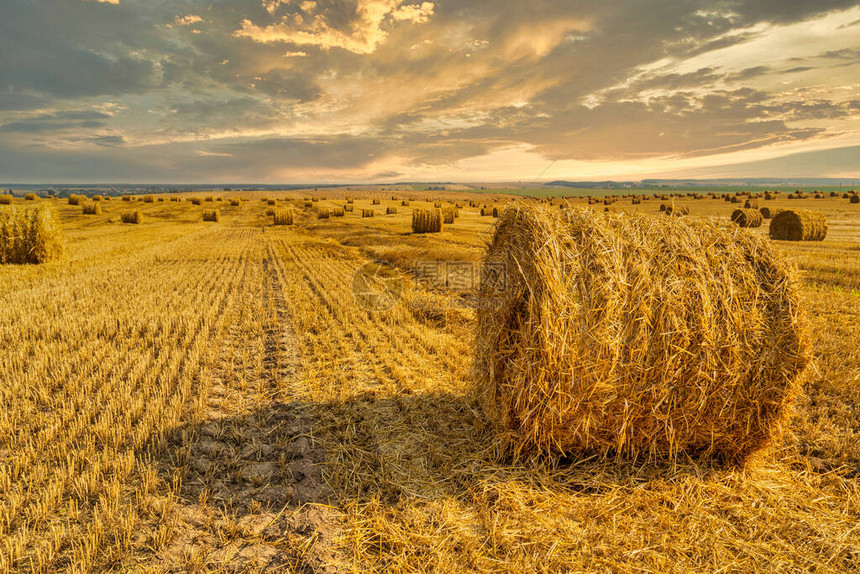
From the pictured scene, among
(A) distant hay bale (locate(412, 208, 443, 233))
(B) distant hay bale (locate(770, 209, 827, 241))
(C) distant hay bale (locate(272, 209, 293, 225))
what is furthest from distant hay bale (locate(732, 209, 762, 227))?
(C) distant hay bale (locate(272, 209, 293, 225))

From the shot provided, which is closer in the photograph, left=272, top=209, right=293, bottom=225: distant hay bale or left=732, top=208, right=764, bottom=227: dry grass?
left=732, top=208, right=764, bottom=227: dry grass

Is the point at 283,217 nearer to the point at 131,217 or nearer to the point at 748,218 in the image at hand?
the point at 131,217

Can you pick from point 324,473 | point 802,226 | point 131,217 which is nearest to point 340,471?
point 324,473

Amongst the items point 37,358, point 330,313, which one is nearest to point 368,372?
point 330,313

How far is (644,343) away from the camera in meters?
4.17

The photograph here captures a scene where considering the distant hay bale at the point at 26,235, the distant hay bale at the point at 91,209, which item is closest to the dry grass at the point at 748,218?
the distant hay bale at the point at 26,235

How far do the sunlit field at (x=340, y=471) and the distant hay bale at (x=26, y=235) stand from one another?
33.4 feet

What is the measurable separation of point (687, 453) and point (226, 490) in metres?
5.06

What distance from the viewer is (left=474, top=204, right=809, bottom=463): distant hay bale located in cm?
420

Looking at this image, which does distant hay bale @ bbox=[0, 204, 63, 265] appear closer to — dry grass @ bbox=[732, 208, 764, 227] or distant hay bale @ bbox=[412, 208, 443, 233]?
distant hay bale @ bbox=[412, 208, 443, 233]

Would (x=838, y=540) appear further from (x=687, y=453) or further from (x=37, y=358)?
(x=37, y=358)

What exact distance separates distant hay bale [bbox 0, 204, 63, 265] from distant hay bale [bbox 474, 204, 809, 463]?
20469 mm

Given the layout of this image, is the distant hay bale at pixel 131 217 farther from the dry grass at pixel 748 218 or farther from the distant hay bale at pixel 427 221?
the dry grass at pixel 748 218

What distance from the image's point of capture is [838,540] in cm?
355
